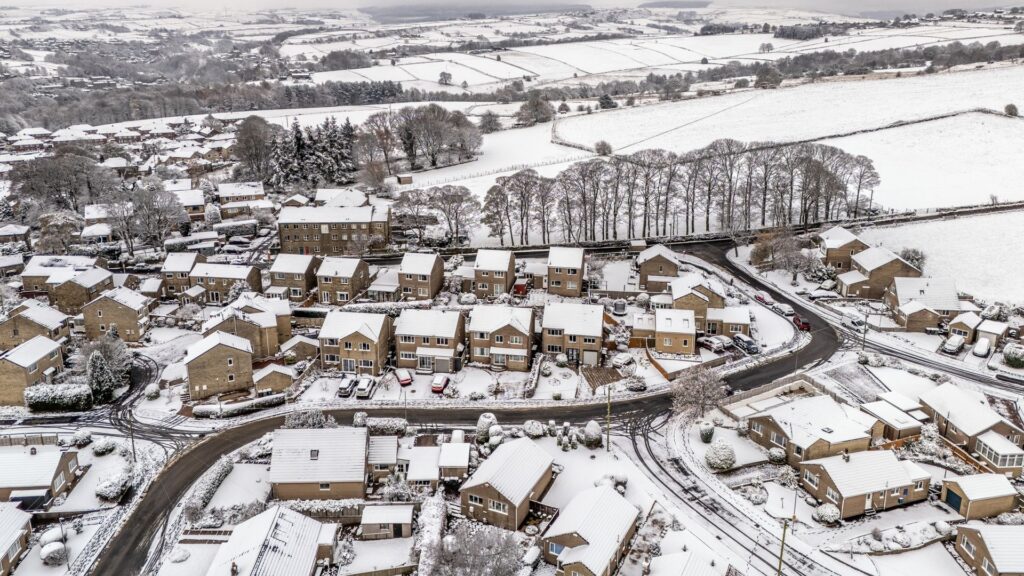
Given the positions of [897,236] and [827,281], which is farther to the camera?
[897,236]

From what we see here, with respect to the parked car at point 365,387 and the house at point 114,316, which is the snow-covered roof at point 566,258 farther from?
the house at point 114,316

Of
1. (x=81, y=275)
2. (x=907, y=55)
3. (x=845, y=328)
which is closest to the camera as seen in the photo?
(x=845, y=328)

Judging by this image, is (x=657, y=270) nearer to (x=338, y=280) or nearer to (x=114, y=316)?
(x=338, y=280)

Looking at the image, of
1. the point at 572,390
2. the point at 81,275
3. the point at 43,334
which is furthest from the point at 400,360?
the point at 81,275

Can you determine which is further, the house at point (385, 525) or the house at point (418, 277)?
the house at point (418, 277)

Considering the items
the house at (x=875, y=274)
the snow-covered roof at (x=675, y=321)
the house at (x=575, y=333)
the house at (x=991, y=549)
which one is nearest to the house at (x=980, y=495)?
the house at (x=991, y=549)

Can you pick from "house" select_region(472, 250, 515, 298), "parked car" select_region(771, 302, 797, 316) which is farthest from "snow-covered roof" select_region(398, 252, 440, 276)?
"parked car" select_region(771, 302, 797, 316)

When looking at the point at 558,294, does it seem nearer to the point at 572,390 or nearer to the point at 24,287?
the point at 572,390

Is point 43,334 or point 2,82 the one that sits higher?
point 2,82
